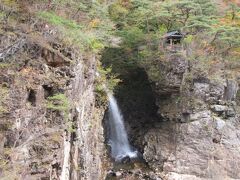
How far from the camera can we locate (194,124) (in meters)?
21.1

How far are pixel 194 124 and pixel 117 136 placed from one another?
487cm

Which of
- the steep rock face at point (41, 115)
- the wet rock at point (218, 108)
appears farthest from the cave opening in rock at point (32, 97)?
the wet rock at point (218, 108)

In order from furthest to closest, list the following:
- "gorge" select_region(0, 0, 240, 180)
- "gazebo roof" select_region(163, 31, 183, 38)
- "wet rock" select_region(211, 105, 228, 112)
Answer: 1. "gazebo roof" select_region(163, 31, 183, 38)
2. "wet rock" select_region(211, 105, 228, 112)
3. "gorge" select_region(0, 0, 240, 180)

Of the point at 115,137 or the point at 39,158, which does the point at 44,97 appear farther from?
the point at 115,137

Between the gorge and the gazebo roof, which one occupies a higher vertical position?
the gazebo roof

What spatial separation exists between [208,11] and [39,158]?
53.5 feet

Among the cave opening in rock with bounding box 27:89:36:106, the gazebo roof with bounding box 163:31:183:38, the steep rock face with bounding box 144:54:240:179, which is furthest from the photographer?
the gazebo roof with bounding box 163:31:183:38

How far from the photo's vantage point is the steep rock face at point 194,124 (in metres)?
20.4

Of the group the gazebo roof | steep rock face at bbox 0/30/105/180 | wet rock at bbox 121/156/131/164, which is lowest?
wet rock at bbox 121/156/131/164

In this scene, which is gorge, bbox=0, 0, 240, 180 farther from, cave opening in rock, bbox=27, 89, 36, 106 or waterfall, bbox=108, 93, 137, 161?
cave opening in rock, bbox=27, 89, 36, 106

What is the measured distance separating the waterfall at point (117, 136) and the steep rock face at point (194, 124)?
1.37 meters

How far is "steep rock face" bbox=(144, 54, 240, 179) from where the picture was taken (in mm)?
20359

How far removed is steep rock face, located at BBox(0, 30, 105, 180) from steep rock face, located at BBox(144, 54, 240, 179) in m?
8.74

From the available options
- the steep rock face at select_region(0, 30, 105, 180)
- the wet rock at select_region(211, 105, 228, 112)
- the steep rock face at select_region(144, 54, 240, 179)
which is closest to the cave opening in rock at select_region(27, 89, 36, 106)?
the steep rock face at select_region(0, 30, 105, 180)
